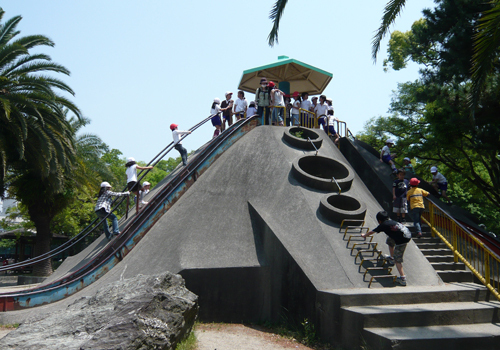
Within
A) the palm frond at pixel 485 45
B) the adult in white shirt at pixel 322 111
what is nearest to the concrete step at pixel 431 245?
the palm frond at pixel 485 45

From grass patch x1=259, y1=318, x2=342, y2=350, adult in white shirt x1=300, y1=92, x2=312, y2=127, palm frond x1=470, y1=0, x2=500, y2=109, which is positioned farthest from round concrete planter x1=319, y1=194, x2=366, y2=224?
adult in white shirt x1=300, y1=92, x2=312, y2=127

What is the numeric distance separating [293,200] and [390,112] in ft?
60.7

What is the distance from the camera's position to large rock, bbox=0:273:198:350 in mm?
5598

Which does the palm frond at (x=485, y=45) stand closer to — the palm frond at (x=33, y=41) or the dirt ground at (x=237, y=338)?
the dirt ground at (x=237, y=338)

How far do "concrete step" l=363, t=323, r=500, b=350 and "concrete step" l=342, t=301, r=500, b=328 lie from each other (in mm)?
115

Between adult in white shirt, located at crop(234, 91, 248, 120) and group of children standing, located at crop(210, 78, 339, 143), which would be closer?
group of children standing, located at crop(210, 78, 339, 143)

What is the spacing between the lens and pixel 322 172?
13.0 m

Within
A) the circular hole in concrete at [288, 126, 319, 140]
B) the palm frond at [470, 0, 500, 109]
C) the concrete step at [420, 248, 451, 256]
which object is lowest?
the concrete step at [420, 248, 451, 256]

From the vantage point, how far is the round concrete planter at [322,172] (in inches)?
444

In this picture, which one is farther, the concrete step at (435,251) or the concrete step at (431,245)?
the concrete step at (431,245)

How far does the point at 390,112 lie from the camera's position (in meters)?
26.9

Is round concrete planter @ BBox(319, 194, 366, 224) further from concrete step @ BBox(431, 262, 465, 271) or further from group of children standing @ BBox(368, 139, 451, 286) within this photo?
concrete step @ BBox(431, 262, 465, 271)

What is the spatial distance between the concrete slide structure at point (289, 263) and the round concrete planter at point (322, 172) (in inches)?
1.2

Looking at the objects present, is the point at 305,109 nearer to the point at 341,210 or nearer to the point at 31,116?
the point at 341,210
